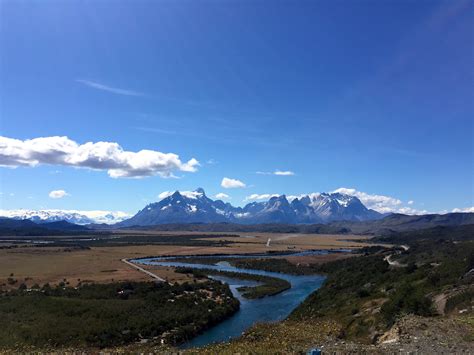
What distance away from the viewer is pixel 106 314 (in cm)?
4753

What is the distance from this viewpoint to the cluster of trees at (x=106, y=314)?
129ft

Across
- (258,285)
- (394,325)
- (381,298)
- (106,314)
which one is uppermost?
(394,325)

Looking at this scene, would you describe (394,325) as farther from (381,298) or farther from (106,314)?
(106,314)

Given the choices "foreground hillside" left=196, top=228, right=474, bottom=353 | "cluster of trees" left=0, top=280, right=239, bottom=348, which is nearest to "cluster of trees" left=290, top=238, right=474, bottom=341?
"foreground hillside" left=196, top=228, right=474, bottom=353

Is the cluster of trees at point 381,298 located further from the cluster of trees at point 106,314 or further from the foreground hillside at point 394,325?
the cluster of trees at point 106,314

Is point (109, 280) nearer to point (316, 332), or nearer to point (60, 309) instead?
point (60, 309)

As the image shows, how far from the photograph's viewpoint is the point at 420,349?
18.2 metres

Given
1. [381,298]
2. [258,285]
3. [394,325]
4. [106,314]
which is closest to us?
[394,325]

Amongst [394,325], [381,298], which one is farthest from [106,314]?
[394,325]

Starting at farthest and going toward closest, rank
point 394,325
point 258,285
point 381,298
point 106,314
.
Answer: point 258,285, point 106,314, point 381,298, point 394,325

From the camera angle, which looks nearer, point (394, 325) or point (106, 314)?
point (394, 325)

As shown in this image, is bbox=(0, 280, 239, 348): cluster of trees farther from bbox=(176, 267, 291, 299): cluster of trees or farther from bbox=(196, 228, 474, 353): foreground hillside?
bbox=(196, 228, 474, 353): foreground hillside

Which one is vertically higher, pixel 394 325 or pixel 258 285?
pixel 394 325

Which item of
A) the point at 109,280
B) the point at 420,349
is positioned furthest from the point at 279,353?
the point at 109,280
